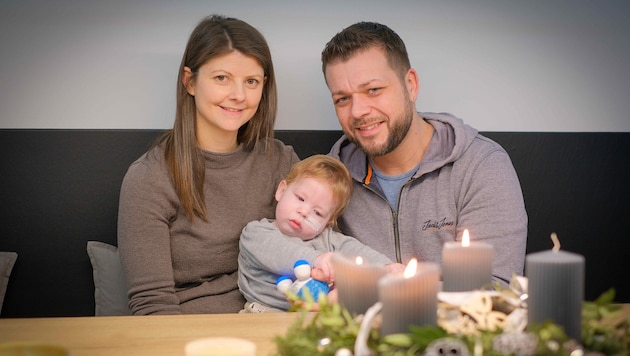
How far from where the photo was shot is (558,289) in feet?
3.48

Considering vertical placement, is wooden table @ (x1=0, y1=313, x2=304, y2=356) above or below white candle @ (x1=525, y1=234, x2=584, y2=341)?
below

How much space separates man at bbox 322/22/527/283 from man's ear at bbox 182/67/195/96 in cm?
45

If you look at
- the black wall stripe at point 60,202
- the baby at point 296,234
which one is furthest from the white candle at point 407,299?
the black wall stripe at point 60,202

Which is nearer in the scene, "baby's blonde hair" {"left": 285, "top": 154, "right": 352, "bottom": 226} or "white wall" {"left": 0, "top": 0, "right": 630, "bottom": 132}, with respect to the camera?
"baby's blonde hair" {"left": 285, "top": 154, "right": 352, "bottom": 226}

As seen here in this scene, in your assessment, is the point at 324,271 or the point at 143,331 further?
the point at 324,271

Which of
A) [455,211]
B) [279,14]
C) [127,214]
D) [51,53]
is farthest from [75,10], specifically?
[455,211]

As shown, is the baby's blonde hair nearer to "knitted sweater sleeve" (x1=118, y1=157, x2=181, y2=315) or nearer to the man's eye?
the man's eye

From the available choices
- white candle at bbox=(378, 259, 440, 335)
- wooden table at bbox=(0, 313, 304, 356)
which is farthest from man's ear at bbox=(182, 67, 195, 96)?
white candle at bbox=(378, 259, 440, 335)

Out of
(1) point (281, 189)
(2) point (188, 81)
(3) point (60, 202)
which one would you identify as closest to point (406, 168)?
(1) point (281, 189)

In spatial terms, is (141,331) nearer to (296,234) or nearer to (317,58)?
(296,234)

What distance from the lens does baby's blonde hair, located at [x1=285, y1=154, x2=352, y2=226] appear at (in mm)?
2391

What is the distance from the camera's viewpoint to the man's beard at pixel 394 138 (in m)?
2.53

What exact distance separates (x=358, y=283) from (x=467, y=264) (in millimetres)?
215

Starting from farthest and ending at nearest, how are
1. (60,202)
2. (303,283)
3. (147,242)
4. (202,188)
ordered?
(60,202) < (202,188) < (147,242) < (303,283)
